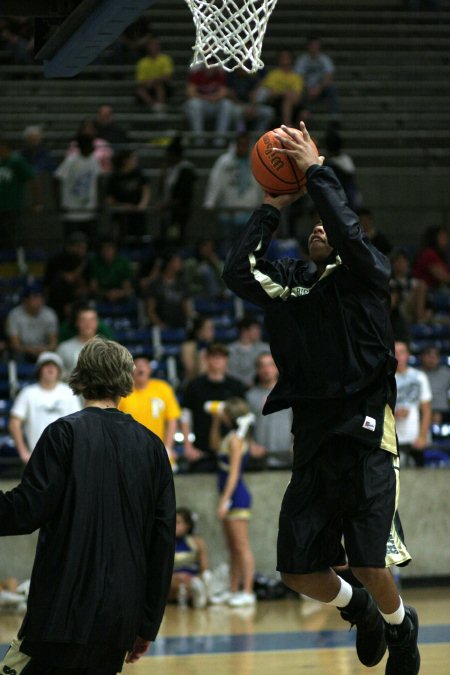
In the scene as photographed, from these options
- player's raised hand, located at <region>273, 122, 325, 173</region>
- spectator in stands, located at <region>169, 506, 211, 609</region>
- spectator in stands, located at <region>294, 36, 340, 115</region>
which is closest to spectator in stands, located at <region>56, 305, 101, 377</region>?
spectator in stands, located at <region>169, 506, 211, 609</region>

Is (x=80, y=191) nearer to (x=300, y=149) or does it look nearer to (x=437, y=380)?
(x=437, y=380)

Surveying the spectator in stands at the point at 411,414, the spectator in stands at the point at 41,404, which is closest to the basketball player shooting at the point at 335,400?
the spectator in stands at the point at 41,404

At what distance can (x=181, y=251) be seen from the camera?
15539 millimetres

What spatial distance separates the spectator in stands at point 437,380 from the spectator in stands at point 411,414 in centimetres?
Answer: 138

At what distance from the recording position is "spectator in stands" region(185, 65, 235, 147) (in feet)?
57.0

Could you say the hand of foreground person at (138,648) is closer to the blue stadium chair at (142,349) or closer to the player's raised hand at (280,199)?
the player's raised hand at (280,199)

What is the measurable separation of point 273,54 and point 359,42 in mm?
1738

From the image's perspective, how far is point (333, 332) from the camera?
18.8 ft

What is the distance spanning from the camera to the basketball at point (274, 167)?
5.86 metres

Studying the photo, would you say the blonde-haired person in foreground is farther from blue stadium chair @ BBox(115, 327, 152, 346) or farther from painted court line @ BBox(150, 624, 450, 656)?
blue stadium chair @ BBox(115, 327, 152, 346)

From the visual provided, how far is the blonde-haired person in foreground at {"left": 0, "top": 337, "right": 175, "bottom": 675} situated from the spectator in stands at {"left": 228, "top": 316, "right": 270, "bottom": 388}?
25.8 ft

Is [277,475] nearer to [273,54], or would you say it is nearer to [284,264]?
[284,264]

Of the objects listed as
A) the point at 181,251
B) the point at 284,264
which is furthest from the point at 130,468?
the point at 181,251

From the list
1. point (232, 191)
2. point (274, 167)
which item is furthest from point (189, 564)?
point (232, 191)
